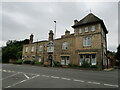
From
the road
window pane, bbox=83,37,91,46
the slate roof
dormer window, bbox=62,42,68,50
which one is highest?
the slate roof

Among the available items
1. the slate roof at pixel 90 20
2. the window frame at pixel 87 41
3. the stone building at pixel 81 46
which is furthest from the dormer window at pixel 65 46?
the window frame at pixel 87 41

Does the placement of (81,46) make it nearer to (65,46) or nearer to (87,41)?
(87,41)

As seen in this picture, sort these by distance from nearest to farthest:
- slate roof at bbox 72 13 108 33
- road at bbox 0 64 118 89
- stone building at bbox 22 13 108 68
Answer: road at bbox 0 64 118 89 → stone building at bbox 22 13 108 68 → slate roof at bbox 72 13 108 33

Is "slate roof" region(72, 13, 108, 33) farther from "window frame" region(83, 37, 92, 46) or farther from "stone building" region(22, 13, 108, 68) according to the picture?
"window frame" region(83, 37, 92, 46)

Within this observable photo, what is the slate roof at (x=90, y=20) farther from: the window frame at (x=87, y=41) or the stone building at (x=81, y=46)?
the window frame at (x=87, y=41)

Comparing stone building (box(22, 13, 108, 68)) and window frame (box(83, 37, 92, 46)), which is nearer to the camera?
stone building (box(22, 13, 108, 68))

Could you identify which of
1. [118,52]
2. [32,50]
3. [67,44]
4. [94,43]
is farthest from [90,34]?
[32,50]

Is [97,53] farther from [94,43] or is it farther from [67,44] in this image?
[67,44]

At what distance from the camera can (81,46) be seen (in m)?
28.7

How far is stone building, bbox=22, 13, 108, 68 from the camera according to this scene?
87.3 feet

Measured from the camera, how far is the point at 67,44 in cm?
3181

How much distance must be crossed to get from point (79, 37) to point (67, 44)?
12.3ft

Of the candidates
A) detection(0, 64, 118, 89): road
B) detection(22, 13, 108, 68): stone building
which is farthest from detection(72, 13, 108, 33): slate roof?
detection(0, 64, 118, 89): road

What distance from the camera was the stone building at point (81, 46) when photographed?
26.6 meters
